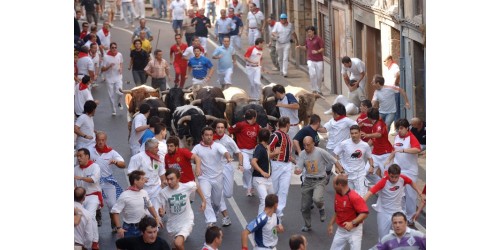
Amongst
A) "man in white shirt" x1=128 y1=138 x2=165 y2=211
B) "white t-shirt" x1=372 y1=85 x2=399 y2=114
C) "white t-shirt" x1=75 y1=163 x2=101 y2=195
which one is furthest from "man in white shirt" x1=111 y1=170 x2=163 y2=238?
"white t-shirt" x1=372 y1=85 x2=399 y2=114

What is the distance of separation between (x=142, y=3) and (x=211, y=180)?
2603cm

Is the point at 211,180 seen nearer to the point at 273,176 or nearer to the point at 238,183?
the point at 273,176

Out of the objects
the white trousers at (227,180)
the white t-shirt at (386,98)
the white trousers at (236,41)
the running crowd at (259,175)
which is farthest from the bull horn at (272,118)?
the white trousers at (236,41)

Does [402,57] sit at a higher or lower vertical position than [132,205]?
higher

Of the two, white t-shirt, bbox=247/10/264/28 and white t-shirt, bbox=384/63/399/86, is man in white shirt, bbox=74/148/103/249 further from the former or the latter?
white t-shirt, bbox=247/10/264/28

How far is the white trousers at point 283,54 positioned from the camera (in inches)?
1390

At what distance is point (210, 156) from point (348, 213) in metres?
2.99

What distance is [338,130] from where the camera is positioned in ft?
71.3

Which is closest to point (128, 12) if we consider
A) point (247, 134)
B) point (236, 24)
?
point (236, 24)

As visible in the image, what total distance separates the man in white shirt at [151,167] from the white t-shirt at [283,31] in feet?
53.7

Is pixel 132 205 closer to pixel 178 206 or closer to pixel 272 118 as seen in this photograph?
pixel 178 206

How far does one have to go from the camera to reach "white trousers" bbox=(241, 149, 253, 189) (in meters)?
21.2

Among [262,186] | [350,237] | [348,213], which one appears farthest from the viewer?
[262,186]
